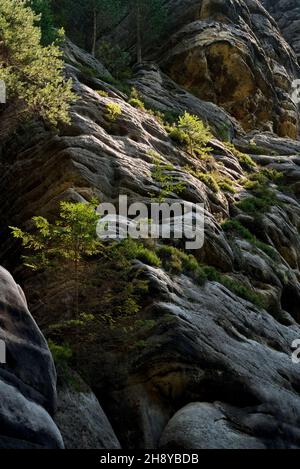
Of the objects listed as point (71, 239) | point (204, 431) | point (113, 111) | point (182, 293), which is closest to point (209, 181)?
point (113, 111)

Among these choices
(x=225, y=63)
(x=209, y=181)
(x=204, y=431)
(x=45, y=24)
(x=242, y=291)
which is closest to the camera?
(x=204, y=431)

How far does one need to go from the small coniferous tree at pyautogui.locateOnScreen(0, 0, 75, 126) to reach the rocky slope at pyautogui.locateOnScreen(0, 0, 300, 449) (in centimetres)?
146

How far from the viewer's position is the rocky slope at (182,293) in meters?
10.5

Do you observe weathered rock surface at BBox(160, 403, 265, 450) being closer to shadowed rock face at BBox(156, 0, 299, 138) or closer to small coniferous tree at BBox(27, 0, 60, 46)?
small coniferous tree at BBox(27, 0, 60, 46)

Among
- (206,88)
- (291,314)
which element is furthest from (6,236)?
(206,88)

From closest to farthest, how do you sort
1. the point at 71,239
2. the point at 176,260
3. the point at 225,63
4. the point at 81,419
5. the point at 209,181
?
the point at 81,419, the point at 71,239, the point at 176,260, the point at 209,181, the point at 225,63

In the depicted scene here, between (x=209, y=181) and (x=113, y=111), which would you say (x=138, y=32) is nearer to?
(x=209, y=181)

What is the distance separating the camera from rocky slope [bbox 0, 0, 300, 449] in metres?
10.5

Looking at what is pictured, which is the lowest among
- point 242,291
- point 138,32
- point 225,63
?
point 242,291

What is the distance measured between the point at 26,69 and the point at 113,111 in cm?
575

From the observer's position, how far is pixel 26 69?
646 inches

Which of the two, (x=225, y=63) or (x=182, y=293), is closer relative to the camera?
(x=182, y=293)

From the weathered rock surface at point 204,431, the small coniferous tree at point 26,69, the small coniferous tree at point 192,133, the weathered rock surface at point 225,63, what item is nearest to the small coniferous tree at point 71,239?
the weathered rock surface at point 204,431

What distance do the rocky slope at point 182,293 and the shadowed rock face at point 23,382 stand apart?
0.17 m
